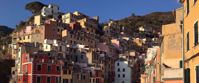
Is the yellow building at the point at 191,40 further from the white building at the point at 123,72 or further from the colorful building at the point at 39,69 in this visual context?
the white building at the point at 123,72

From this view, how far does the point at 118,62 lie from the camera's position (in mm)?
123125

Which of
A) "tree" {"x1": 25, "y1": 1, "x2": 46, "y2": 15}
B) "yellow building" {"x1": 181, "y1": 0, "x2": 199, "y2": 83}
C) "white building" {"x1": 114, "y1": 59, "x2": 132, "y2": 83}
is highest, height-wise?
"tree" {"x1": 25, "y1": 1, "x2": 46, "y2": 15}

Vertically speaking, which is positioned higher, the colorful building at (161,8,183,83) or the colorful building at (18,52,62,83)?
the colorful building at (161,8,183,83)

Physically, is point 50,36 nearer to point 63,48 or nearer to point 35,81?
point 63,48

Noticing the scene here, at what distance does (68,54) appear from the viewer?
109 metres

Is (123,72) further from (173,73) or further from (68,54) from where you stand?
(173,73)

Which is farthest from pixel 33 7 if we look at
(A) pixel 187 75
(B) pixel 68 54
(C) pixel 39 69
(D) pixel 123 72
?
(A) pixel 187 75

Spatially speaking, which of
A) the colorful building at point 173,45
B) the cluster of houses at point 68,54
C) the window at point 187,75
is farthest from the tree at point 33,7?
the window at point 187,75

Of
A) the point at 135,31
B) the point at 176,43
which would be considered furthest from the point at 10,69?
the point at 135,31

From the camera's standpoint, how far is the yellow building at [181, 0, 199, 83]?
24442 mm

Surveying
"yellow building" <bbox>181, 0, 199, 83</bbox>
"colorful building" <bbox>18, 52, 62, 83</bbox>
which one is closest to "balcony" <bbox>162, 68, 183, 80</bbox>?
"yellow building" <bbox>181, 0, 199, 83</bbox>

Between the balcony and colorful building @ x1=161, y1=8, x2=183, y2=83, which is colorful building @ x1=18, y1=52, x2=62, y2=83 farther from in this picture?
the balcony

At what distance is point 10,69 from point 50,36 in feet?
58.5

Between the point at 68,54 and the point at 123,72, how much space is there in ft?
65.1
